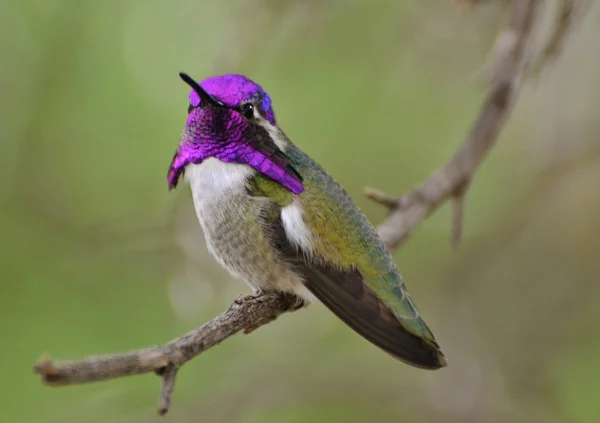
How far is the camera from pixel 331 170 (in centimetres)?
533

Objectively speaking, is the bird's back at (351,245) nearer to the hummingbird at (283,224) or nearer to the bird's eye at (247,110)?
the hummingbird at (283,224)

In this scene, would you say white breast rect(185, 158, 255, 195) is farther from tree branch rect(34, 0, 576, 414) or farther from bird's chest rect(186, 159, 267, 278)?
tree branch rect(34, 0, 576, 414)

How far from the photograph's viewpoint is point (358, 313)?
2469mm

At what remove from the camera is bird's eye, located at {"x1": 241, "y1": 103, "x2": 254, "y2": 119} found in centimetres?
278

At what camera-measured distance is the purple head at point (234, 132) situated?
8.82 ft

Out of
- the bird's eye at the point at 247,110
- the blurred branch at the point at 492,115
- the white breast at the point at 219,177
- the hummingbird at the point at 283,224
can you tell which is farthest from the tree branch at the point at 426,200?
the bird's eye at the point at 247,110

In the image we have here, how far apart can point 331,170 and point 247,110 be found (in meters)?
2.58

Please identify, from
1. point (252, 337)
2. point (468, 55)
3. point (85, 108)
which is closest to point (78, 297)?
point (252, 337)

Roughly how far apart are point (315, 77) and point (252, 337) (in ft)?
6.74

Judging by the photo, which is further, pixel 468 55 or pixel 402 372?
pixel 468 55

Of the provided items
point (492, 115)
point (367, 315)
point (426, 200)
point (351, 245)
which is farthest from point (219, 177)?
point (492, 115)

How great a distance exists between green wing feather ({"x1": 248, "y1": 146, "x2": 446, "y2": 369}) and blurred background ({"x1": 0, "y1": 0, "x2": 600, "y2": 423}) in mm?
1447

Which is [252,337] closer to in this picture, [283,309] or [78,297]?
[78,297]

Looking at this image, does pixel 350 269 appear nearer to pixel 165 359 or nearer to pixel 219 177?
pixel 219 177
